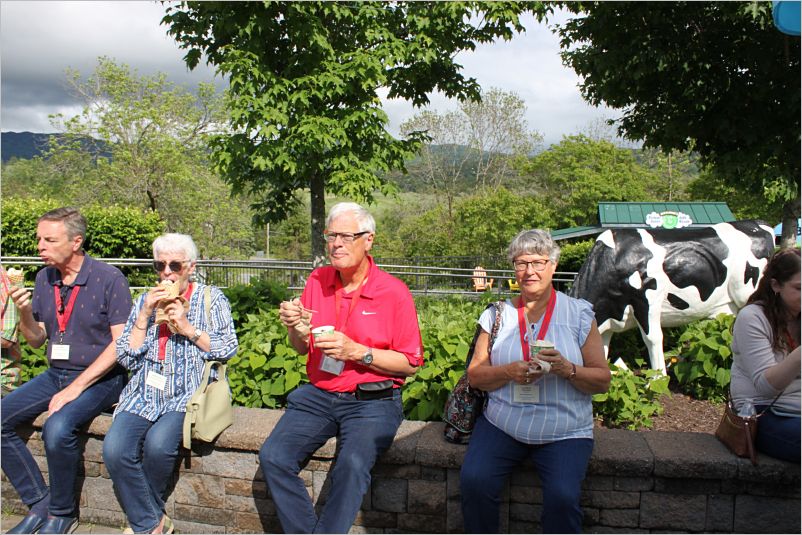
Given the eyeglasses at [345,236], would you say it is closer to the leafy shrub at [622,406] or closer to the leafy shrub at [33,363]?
the leafy shrub at [622,406]

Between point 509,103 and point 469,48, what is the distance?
798 inches

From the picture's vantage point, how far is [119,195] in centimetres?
2350

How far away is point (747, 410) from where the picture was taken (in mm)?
2822

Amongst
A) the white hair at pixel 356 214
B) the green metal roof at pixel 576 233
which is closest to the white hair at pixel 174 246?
the white hair at pixel 356 214

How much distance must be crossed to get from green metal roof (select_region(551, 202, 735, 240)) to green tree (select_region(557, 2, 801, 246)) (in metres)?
14.5

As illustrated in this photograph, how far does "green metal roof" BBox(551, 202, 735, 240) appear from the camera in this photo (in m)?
21.2

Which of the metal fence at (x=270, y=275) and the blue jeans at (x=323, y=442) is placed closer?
the blue jeans at (x=323, y=442)

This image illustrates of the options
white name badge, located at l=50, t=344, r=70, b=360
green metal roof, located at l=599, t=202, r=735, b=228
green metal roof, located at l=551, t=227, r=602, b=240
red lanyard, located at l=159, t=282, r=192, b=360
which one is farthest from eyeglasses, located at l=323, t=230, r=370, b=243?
green metal roof, located at l=551, t=227, r=602, b=240

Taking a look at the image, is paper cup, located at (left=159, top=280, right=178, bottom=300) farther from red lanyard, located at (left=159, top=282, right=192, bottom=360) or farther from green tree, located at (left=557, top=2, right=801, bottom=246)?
green tree, located at (left=557, top=2, right=801, bottom=246)

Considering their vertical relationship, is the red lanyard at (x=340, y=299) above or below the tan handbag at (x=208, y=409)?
above

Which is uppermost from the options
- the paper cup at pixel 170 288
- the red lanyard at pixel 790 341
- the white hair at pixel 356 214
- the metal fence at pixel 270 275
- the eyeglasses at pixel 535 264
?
the white hair at pixel 356 214

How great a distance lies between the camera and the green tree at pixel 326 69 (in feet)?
28.0

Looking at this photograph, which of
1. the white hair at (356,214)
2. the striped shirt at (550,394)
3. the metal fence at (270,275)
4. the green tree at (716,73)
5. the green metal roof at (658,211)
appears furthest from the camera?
the green metal roof at (658,211)

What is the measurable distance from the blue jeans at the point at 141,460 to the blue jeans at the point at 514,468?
1.48 m
